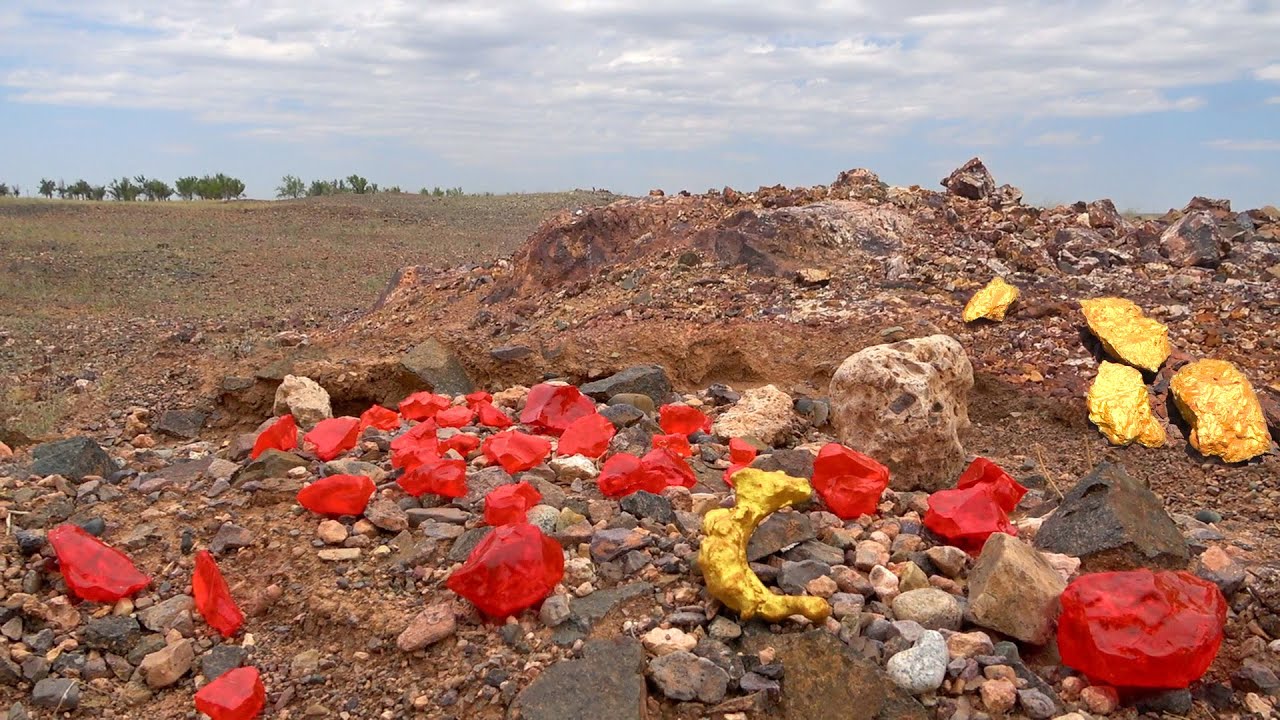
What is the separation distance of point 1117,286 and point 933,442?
10.6 feet

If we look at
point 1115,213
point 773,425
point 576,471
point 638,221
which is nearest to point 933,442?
point 773,425

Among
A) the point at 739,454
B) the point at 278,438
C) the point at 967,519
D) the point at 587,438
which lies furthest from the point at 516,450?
the point at 967,519

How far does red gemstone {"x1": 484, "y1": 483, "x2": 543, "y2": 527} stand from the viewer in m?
3.12

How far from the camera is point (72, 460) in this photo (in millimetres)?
3869

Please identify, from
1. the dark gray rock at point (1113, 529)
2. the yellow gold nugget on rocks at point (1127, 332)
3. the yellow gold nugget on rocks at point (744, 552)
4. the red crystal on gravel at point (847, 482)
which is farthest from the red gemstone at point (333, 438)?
the yellow gold nugget on rocks at point (1127, 332)

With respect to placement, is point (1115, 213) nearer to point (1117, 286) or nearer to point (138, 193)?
point (1117, 286)

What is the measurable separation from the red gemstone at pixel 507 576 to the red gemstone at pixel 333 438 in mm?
1398

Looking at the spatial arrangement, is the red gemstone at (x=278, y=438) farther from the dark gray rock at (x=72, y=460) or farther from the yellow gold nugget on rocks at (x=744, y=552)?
the yellow gold nugget on rocks at (x=744, y=552)

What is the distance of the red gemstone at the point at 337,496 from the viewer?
3.27 m

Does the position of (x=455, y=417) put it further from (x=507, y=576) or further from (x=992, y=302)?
(x=992, y=302)

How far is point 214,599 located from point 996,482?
2.79 meters

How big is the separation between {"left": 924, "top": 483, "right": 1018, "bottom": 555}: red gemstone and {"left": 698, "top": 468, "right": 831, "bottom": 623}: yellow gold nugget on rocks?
468 millimetres

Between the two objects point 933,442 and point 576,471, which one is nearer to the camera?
point 576,471

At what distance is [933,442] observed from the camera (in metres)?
3.88
